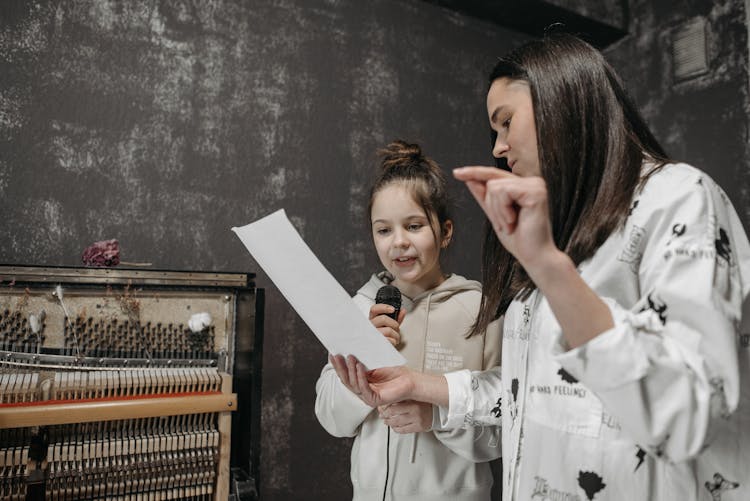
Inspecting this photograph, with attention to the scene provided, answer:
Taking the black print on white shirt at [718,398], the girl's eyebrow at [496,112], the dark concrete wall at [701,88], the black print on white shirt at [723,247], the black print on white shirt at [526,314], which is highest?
the dark concrete wall at [701,88]

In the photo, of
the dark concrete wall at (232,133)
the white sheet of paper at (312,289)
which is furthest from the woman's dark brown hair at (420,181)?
the dark concrete wall at (232,133)

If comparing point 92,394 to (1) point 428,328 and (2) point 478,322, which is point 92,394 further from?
(2) point 478,322

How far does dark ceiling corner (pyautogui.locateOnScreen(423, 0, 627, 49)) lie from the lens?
3.04 m

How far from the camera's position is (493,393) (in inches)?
55.0

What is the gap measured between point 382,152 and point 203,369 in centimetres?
103

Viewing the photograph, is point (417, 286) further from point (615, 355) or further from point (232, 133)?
point (232, 133)

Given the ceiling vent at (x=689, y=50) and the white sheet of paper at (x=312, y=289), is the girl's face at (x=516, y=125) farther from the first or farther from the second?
the ceiling vent at (x=689, y=50)

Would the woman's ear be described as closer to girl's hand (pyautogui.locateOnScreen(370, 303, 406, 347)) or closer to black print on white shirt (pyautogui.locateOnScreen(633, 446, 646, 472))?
girl's hand (pyautogui.locateOnScreen(370, 303, 406, 347))

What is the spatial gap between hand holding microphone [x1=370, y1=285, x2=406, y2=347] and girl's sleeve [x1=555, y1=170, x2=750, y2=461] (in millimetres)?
684

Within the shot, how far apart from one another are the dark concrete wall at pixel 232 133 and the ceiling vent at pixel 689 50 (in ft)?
4.43

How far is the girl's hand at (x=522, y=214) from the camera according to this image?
2.35 ft

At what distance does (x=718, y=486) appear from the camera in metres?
0.87

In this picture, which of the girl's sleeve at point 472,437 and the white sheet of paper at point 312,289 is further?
the girl's sleeve at point 472,437

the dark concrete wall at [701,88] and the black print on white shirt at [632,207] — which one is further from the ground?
the dark concrete wall at [701,88]
